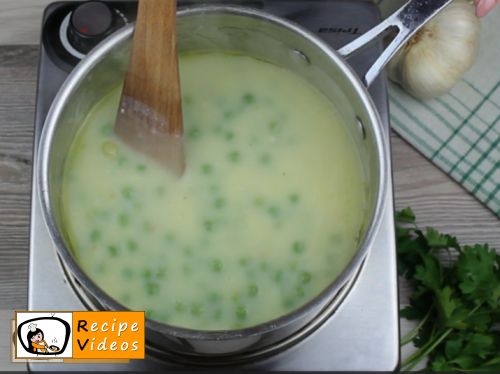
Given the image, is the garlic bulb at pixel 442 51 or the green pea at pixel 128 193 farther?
the garlic bulb at pixel 442 51

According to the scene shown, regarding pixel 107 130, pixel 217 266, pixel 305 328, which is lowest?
pixel 305 328

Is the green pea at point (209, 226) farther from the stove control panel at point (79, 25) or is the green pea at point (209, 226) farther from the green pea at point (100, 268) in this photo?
the stove control panel at point (79, 25)

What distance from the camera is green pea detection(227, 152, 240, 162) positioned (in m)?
0.94

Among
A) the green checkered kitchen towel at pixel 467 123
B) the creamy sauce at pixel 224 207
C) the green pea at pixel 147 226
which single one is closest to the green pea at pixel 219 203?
the creamy sauce at pixel 224 207

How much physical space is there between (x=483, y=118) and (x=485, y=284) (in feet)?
1.17

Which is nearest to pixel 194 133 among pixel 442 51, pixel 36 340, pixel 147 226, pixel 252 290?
pixel 147 226

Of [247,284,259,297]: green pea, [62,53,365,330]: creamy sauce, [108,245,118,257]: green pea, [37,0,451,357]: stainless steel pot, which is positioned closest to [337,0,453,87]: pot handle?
[37,0,451,357]: stainless steel pot

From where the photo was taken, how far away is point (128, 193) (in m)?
0.91

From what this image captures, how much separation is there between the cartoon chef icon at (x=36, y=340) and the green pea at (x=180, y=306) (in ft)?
0.74

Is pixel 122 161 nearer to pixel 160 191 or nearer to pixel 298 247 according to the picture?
pixel 160 191

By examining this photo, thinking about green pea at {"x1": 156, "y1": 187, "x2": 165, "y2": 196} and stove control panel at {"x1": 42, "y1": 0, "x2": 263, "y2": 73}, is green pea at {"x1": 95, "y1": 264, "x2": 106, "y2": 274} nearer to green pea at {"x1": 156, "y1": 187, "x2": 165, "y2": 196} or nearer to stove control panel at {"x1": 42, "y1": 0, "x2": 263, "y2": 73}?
green pea at {"x1": 156, "y1": 187, "x2": 165, "y2": 196}

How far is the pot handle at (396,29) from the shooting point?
849mm

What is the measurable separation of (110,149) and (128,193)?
0.28ft

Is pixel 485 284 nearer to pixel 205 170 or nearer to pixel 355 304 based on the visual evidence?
pixel 355 304
